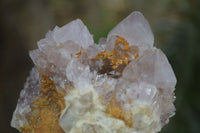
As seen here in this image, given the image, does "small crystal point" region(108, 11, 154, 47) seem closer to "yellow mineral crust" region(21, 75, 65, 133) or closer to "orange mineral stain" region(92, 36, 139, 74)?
"orange mineral stain" region(92, 36, 139, 74)

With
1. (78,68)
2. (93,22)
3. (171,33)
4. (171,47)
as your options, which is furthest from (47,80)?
(93,22)

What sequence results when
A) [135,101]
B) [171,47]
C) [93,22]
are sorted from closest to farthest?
[135,101]
[171,47]
[93,22]

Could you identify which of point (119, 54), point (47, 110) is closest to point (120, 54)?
point (119, 54)

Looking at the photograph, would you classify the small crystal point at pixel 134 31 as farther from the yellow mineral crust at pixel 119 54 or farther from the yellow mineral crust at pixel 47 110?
the yellow mineral crust at pixel 47 110

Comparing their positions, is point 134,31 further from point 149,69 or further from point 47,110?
point 47,110

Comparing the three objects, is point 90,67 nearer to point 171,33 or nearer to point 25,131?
point 25,131

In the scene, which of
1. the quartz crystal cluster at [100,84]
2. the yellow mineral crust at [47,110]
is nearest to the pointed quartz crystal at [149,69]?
the quartz crystal cluster at [100,84]
